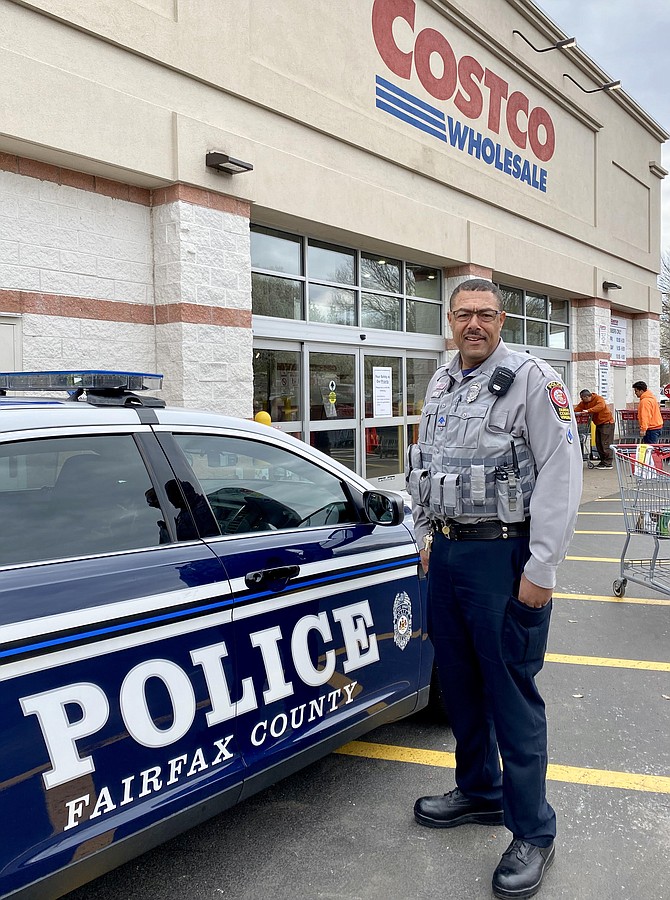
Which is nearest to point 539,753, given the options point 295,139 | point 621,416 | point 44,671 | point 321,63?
point 44,671

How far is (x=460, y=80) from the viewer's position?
40.5ft

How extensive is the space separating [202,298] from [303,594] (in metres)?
5.57

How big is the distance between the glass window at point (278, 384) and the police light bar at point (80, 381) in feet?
20.2

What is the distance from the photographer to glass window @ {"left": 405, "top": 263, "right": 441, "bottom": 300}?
1195 centimetres

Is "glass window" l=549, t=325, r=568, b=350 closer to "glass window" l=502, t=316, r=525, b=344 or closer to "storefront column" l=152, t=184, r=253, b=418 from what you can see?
"glass window" l=502, t=316, r=525, b=344

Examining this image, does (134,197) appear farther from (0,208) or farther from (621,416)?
(621,416)

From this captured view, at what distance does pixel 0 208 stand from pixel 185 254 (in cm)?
179

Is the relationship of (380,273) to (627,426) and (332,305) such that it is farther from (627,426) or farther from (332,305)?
(627,426)

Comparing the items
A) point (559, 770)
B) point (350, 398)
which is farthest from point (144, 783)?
point (350, 398)

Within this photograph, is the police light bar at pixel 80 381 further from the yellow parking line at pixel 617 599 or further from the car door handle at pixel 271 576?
the yellow parking line at pixel 617 599

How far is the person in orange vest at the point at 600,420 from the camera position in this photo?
51.7 feet

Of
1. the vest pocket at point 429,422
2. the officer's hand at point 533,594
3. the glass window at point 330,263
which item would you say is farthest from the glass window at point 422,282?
the officer's hand at point 533,594

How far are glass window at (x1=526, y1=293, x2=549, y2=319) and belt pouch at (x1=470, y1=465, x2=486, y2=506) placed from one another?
13831mm

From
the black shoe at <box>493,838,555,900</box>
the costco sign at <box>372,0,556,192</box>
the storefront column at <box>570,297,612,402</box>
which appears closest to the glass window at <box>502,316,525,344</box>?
the costco sign at <box>372,0,556,192</box>
